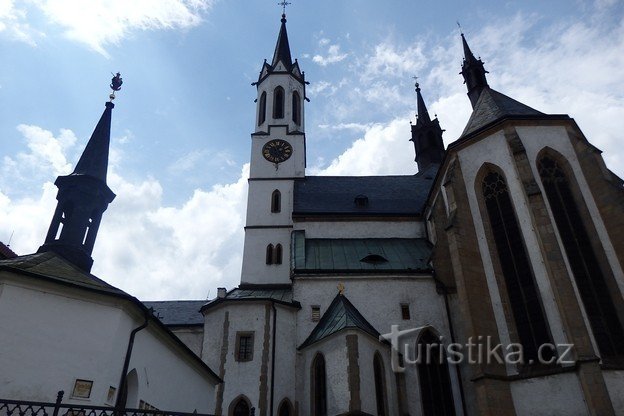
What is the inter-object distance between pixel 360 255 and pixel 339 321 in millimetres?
5749

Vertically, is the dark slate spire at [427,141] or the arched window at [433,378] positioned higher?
the dark slate spire at [427,141]

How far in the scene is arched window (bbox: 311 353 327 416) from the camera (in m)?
17.6

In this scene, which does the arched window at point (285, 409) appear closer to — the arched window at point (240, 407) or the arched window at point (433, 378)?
the arched window at point (240, 407)

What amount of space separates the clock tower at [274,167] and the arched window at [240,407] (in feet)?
23.2

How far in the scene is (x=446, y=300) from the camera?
2042 cm

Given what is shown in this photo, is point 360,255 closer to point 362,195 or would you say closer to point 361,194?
point 362,195

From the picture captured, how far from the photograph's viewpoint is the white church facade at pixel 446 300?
1466cm

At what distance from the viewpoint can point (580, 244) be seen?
16609 millimetres

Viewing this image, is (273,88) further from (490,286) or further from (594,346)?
(594,346)

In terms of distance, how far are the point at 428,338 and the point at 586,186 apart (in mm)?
8748

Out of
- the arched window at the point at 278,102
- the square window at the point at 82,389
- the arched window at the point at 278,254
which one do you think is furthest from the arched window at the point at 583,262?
the arched window at the point at 278,102

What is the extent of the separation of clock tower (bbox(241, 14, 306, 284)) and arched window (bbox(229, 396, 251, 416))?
23.2 feet

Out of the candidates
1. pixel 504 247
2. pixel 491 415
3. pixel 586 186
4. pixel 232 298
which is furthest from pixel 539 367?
pixel 232 298

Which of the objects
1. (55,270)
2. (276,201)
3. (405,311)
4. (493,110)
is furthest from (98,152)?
(493,110)
